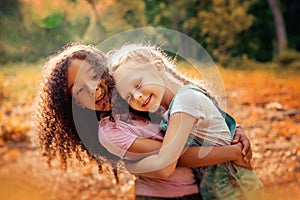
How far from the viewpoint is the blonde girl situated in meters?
1.56

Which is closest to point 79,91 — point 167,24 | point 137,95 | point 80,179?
point 137,95

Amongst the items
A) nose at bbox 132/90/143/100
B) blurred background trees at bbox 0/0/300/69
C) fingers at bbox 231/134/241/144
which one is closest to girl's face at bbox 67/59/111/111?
nose at bbox 132/90/143/100

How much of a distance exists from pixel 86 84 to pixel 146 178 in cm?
34

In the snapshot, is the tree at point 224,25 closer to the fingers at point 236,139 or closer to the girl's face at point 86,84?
the fingers at point 236,139

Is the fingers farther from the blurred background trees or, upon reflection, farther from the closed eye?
the blurred background trees

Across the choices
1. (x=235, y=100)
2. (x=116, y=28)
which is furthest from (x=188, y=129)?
(x=116, y=28)

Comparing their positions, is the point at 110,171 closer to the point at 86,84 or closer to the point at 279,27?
the point at 86,84

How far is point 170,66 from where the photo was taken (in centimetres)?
177

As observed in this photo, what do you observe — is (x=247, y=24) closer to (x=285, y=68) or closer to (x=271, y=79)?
(x=285, y=68)

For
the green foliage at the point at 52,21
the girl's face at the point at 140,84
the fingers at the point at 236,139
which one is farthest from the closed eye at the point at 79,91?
the green foliage at the point at 52,21

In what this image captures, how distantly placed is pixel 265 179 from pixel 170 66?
6.28 feet

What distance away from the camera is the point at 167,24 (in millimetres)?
7109

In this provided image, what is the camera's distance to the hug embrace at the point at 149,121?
63.1 inches

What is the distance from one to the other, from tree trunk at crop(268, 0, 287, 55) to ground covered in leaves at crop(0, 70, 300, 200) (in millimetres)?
2531
